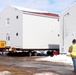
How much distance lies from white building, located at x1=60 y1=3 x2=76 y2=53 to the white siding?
11.2 ft

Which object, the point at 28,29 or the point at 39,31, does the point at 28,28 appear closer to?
the point at 28,29

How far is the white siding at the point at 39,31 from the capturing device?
99.5 ft

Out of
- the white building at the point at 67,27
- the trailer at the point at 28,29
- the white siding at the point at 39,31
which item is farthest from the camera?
the white siding at the point at 39,31

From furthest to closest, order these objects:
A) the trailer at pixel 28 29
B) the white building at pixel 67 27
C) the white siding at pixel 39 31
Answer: the white siding at pixel 39 31, the trailer at pixel 28 29, the white building at pixel 67 27

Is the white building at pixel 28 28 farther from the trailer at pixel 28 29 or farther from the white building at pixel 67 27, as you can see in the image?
the white building at pixel 67 27

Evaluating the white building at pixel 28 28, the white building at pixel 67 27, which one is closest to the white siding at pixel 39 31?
the white building at pixel 28 28

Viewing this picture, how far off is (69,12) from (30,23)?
500cm

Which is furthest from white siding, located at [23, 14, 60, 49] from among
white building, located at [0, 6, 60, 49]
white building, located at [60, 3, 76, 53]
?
white building, located at [60, 3, 76, 53]

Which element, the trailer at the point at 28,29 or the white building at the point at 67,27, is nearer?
the white building at the point at 67,27

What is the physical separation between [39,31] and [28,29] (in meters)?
1.66

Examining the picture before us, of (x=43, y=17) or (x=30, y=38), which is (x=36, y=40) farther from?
(x=43, y=17)

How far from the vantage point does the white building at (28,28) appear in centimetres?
3022

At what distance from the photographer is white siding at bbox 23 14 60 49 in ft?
99.5

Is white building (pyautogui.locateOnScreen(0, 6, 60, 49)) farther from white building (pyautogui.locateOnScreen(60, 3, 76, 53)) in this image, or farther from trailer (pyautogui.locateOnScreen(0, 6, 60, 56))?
white building (pyautogui.locateOnScreen(60, 3, 76, 53))
